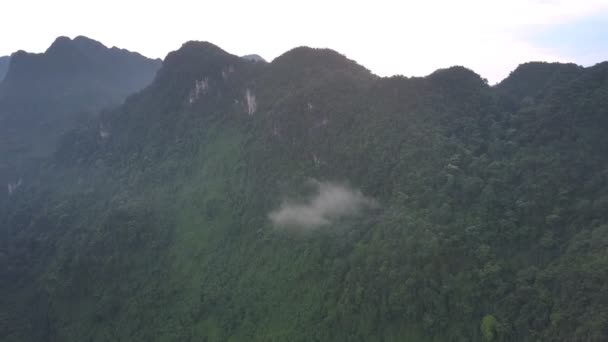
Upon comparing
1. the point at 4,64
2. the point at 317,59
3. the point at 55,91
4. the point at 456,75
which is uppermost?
the point at 317,59

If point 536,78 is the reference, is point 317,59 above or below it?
above

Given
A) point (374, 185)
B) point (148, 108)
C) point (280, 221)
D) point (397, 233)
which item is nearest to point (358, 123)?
point (374, 185)

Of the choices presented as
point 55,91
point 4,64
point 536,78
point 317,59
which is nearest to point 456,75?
point 536,78

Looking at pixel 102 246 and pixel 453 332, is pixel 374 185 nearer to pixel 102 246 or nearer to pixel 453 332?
pixel 453 332

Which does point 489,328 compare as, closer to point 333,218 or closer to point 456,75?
point 333,218

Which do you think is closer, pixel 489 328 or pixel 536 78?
pixel 489 328

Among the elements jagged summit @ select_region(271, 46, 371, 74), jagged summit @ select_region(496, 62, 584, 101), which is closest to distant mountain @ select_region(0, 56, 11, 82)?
jagged summit @ select_region(271, 46, 371, 74)
